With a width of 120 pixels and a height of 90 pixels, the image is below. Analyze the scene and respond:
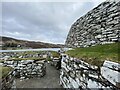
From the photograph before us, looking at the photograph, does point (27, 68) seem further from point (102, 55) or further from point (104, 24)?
point (102, 55)

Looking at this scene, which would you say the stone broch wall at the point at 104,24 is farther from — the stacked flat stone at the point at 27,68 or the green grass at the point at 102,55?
the stacked flat stone at the point at 27,68

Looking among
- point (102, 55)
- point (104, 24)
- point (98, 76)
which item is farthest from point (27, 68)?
point (98, 76)

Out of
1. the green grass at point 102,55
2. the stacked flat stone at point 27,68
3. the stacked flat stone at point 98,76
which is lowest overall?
the stacked flat stone at point 27,68

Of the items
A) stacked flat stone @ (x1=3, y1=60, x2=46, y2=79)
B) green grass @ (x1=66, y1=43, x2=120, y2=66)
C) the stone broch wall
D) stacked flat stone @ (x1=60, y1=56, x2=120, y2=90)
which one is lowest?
Answer: stacked flat stone @ (x1=3, y1=60, x2=46, y2=79)

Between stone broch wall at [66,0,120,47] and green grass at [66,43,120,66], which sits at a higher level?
stone broch wall at [66,0,120,47]

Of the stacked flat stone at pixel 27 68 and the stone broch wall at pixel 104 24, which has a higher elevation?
the stone broch wall at pixel 104 24

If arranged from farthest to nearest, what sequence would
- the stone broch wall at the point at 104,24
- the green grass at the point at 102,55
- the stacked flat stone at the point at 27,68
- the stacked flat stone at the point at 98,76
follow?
the stacked flat stone at the point at 27,68
the stone broch wall at the point at 104,24
the green grass at the point at 102,55
the stacked flat stone at the point at 98,76

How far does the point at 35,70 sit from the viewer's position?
24.0 feet

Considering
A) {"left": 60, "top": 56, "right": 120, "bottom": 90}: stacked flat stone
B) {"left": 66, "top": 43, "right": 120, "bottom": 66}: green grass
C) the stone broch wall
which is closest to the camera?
{"left": 60, "top": 56, "right": 120, "bottom": 90}: stacked flat stone

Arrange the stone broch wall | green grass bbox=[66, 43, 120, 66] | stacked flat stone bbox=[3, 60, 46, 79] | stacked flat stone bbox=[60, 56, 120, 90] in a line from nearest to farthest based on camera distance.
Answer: stacked flat stone bbox=[60, 56, 120, 90] → green grass bbox=[66, 43, 120, 66] → the stone broch wall → stacked flat stone bbox=[3, 60, 46, 79]

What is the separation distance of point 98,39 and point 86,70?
3.12 meters

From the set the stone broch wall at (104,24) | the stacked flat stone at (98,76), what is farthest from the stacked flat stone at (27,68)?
the stacked flat stone at (98,76)

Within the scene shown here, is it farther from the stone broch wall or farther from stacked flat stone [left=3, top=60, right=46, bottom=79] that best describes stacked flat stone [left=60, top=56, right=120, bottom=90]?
stacked flat stone [left=3, top=60, right=46, bottom=79]

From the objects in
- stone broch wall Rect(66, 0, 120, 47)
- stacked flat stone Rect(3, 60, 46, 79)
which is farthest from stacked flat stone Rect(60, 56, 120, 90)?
stacked flat stone Rect(3, 60, 46, 79)
